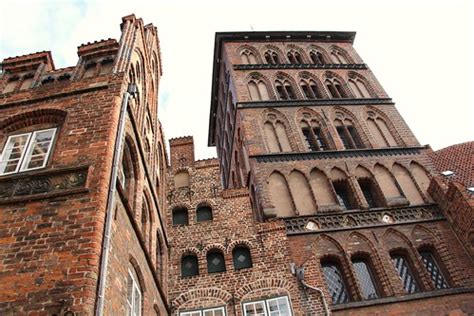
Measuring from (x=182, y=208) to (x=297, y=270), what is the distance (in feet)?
13.5

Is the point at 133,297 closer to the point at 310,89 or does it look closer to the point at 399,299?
the point at 399,299

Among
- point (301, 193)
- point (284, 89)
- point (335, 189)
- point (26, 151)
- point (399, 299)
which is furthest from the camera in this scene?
point (284, 89)

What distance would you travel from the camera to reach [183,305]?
398 inches

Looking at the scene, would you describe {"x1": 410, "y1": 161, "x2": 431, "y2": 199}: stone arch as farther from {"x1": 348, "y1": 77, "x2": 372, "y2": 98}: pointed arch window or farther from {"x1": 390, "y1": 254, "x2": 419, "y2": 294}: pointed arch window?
{"x1": 348, "y1": 77, "x2": 372, "y2": 98}: pointed arch window

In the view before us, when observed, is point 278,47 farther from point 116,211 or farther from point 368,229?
point 116,211

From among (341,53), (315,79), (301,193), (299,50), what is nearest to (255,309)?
(301,193)

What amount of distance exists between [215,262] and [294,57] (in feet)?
44.0

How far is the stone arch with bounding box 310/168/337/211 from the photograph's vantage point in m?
13.0

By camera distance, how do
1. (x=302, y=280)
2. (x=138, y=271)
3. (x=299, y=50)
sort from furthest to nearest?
(x=299, y=50), (x=302, y=280), (x=138, y=271)

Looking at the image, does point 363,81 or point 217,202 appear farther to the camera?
point 363,81

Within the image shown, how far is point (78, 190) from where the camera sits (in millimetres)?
6230

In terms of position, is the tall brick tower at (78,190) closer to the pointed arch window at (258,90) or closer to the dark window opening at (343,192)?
the dark window opening at (343,192)

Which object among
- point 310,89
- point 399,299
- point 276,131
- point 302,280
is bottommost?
point 399,299

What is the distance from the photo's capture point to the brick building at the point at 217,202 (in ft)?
19.5
